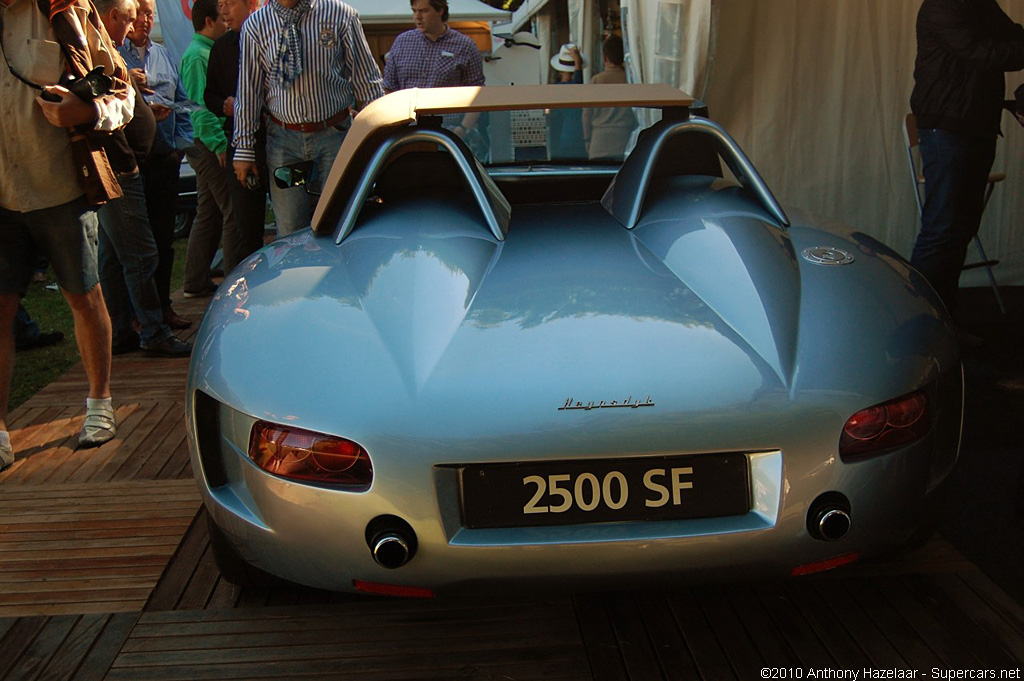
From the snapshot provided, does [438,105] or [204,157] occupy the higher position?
[438,105]

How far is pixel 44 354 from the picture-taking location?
17.4 feet

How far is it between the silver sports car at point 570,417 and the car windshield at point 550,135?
1.11 metres

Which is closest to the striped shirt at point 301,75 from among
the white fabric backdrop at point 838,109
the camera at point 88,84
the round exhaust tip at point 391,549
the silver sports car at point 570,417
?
the camera at point 88,84

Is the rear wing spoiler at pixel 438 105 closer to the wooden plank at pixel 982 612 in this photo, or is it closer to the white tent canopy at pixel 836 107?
the wooden plank at pixel 982 612

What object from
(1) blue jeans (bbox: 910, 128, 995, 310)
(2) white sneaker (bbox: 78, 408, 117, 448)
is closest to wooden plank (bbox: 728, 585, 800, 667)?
(2) white sneaker (bbox: 78, 408, 117, 448)

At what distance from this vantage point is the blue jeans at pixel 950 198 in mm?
4258

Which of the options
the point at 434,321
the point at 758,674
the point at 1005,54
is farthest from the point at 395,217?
the point at 1005,54

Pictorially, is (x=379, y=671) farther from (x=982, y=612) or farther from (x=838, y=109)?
(x=838, y=109)

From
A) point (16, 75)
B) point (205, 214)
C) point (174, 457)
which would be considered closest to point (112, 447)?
point (174, 457)

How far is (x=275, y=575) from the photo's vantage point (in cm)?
191

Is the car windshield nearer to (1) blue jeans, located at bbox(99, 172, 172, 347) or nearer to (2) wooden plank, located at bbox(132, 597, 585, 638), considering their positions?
(2) wooden plank, located at bbox(132, 597, 585, 638)

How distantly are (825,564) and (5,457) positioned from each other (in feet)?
9.46

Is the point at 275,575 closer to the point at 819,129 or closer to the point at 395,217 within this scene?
the point at 395,217

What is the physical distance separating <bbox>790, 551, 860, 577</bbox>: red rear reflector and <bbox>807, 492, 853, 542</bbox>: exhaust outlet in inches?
2.7
